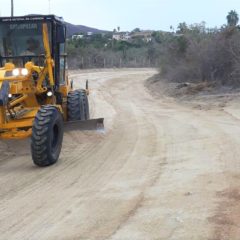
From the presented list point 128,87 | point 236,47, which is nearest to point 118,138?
point 236,47

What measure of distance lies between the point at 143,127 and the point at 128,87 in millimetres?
Answer: 16173

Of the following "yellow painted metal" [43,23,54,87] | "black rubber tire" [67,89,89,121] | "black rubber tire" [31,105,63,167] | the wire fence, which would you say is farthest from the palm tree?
"black rubber tire" [31,105,63,167]

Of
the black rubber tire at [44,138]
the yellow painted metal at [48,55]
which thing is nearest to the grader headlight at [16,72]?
the yellow painted metal at [48,55]

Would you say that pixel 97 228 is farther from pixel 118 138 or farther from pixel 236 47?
pixel 236 47

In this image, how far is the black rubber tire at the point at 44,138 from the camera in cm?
925

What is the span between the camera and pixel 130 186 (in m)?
7.68

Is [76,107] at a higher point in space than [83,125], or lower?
higher

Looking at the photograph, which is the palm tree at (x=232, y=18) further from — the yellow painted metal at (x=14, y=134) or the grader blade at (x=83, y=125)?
the yellow painted metal at (x=14, y=134)

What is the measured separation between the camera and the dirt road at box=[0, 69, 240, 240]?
5.85 m

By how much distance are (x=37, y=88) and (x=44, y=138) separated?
1.98 meters

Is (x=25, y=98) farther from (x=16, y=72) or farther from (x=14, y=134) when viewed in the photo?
(x=14, y=134)

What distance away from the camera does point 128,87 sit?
3000cm

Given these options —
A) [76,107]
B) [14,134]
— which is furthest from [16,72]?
[76,107]

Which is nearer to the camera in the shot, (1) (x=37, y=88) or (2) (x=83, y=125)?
(1) (x=37, y=88)
